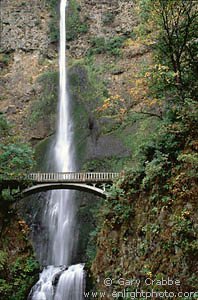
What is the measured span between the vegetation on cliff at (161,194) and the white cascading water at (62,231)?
14.5 feet

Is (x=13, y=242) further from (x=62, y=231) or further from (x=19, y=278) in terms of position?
(x=62, y=231)

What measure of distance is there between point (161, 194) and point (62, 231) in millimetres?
12583

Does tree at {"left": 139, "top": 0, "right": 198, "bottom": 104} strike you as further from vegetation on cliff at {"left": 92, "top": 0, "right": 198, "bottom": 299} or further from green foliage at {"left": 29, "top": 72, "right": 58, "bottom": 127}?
green foliage at {"left": 29, "top": 72, "right": 58, "bottom": 127}

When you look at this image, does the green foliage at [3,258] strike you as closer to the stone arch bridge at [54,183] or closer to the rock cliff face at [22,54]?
the stone arch bridge at [54,183]

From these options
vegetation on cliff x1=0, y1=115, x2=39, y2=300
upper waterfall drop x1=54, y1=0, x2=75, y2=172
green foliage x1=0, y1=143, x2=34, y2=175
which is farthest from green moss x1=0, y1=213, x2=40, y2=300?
upper waterfall drop x1=54, y1=0, x2=75, y2=172

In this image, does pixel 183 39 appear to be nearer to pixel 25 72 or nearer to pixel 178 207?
pixel 178 207

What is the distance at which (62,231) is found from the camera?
18.8 meters

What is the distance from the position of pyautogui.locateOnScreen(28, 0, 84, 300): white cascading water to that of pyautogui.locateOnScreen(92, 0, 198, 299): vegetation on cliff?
4.43 meters

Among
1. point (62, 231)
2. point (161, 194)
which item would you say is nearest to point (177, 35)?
point (161, 194)

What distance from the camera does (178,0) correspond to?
28.7 feet

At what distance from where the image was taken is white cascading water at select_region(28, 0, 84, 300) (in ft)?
45.0

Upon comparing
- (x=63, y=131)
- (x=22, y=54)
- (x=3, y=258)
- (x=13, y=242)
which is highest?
(x=22, y=54)

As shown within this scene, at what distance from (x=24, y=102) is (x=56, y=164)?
31.5 feet

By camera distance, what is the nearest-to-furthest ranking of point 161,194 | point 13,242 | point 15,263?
point 161,194 → point 15,263 → point 13,242
